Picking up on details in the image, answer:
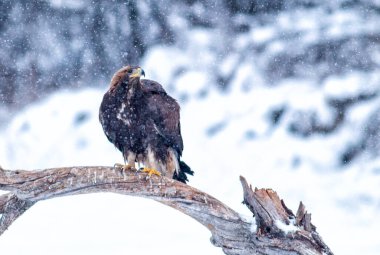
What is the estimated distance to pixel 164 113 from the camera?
20.0 ft

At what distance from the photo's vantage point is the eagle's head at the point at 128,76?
19.6ft

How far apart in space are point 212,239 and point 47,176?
1.97 meters

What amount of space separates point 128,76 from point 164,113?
611mm

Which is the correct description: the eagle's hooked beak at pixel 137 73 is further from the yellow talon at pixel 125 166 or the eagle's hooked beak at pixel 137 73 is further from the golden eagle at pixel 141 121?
the yellow talon at pixel 125 166

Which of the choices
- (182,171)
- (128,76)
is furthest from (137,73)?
(182,171)

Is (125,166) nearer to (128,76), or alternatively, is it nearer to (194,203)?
(194,203)

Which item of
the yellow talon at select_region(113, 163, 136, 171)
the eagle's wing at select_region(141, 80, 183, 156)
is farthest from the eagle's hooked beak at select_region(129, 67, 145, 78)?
the yellow talon at select_region(113, 163, 136, 171)

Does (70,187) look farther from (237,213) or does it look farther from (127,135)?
(237,213)

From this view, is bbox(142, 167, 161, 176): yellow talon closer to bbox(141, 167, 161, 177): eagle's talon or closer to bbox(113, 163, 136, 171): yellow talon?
bbox(141, 167, 161, 177): eagle's talon

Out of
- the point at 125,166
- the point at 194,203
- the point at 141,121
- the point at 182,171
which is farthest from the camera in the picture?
the point at 182,171

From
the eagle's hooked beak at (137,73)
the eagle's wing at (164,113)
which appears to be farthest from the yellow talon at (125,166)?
the eagle's hooked beak at (137,73)

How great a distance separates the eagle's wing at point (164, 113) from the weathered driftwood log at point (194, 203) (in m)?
0.78

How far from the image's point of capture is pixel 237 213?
5504 mm

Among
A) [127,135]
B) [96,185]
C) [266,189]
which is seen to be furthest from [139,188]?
[266,189]
